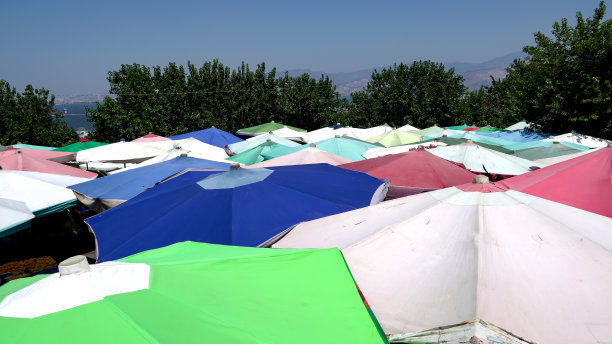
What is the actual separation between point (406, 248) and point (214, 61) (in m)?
27.8

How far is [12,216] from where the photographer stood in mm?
5852

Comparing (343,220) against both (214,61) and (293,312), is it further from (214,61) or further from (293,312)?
(214,61)

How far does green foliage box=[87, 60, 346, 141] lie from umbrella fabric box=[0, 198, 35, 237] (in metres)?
18.6

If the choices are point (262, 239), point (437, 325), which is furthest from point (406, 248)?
point (262, 239)

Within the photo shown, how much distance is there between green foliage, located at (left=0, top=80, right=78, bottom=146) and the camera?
23.1 m

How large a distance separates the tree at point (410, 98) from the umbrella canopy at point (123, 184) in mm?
22350

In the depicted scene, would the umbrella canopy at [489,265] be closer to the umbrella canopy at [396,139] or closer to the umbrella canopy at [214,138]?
the umbrella canopy at [396,139]

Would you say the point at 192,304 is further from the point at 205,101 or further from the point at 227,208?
the point at 205,101

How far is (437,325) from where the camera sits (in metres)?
2.37

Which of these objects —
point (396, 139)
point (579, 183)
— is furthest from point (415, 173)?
point (396, 139)

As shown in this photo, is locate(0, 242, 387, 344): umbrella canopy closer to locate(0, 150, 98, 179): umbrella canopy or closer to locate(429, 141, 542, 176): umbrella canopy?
locate(429, 141, 542, 176): umbrella canopy

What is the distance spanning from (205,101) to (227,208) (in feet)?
76.9

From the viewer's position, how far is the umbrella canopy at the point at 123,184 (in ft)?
20.3

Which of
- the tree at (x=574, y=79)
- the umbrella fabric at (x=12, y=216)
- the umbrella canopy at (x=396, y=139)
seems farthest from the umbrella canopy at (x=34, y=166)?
the tree at (x=574, y=79)
